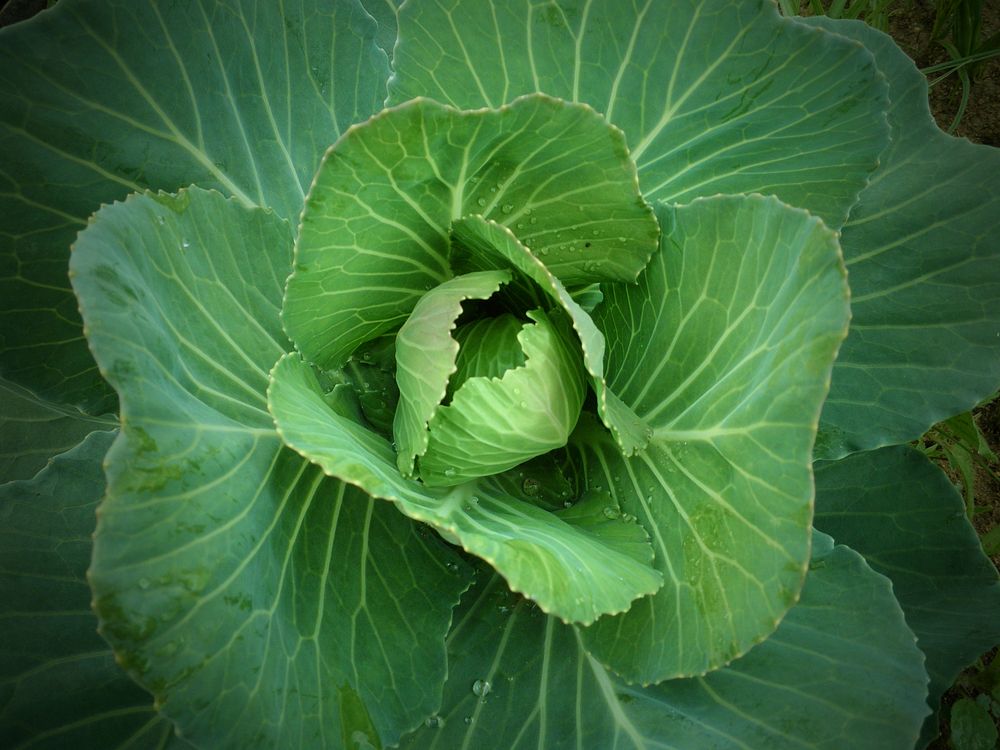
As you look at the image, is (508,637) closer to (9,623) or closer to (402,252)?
(402,252)

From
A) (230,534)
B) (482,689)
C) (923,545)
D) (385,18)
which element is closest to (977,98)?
(923,545)

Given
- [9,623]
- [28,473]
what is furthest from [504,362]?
[28,473]

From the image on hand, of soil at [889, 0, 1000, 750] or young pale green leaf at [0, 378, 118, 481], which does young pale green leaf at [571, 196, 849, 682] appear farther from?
soil at [889, 0, 1000, 750]

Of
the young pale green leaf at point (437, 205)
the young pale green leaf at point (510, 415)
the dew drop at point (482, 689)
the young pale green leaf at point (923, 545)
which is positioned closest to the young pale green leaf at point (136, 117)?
the young pale green leaf at point (437, 205)

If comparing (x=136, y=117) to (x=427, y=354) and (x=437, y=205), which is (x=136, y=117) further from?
(x=427, y=354)

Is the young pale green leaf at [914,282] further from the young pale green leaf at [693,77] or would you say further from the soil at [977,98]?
the soil at [977,98]
